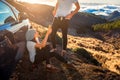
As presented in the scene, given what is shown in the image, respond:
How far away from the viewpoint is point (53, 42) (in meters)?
8.98

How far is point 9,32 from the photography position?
6102 mm

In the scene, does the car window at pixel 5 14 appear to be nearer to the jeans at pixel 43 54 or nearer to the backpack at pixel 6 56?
the backpack at pixel 6 56

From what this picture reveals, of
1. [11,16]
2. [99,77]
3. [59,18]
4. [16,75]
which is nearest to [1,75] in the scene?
[16,75]

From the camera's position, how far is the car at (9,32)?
580 centimetres

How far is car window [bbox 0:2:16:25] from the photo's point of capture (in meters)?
6.45

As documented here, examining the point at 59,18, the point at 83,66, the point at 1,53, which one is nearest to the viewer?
the point at 1,53

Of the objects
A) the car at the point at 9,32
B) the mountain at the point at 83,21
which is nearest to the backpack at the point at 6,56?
the car at the point at 9,32

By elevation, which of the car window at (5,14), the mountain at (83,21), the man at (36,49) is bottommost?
the mountain at (83,21)

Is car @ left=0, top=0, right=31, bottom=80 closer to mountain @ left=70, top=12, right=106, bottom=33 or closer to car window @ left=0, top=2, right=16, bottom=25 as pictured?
car window @ left=0, top=2, right=16, bottom=25

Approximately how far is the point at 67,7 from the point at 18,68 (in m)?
2.35

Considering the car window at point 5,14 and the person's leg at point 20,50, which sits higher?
the car window at point 5,14

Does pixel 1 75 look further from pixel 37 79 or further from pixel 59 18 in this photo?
pixel 59 18

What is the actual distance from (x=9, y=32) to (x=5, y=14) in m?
0.74

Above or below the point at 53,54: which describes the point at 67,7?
above
